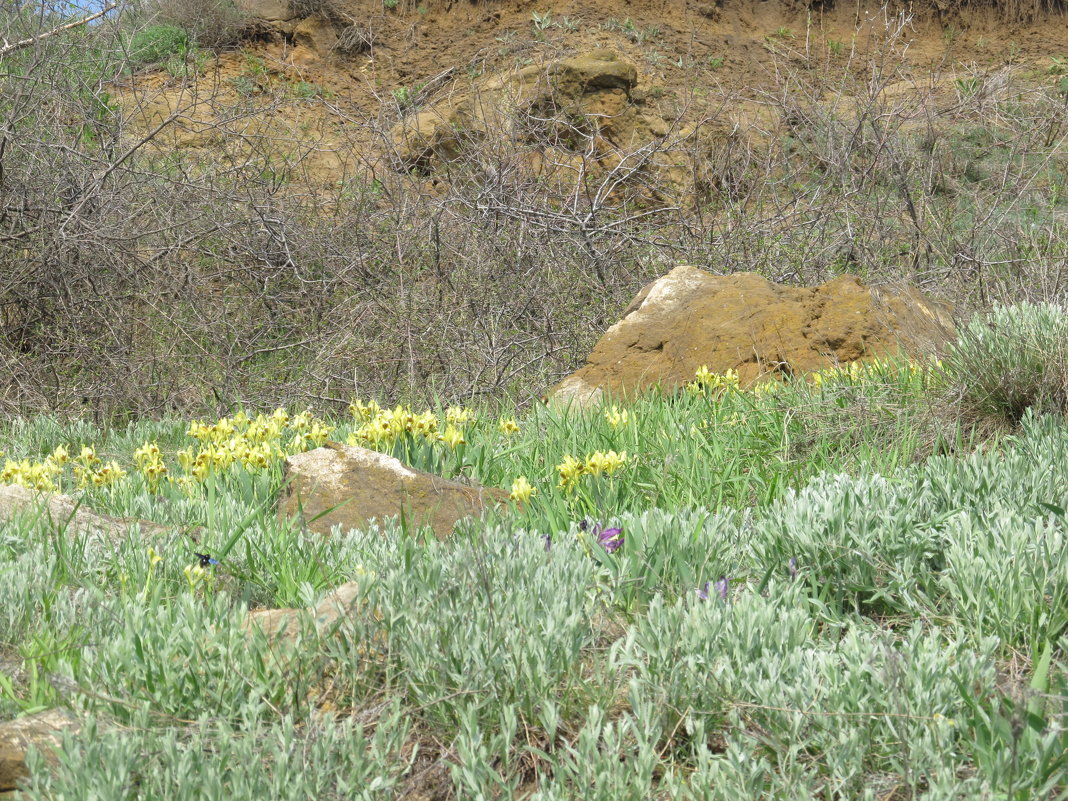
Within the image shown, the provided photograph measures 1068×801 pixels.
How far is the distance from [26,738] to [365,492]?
76.6 inches

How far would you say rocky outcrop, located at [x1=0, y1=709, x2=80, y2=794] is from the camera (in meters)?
1.85

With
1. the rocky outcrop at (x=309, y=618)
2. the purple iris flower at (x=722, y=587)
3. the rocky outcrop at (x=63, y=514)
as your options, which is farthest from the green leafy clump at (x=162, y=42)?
the purple iris flower at (x=722, y=587)

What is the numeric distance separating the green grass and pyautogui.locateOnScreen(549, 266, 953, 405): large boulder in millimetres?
2530

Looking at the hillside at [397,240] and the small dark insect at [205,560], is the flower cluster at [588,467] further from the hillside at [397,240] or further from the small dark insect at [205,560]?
the hillside at [397,240]

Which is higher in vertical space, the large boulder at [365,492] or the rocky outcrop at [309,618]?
the rocky outcrop at [309,618]

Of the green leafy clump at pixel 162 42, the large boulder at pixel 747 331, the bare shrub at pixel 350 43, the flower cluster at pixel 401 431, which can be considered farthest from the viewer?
the bare shrub at pixel 350 43

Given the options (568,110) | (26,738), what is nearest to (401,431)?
(26,738)

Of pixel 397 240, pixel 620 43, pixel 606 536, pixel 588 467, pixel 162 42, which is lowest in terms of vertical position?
pixel 397 240

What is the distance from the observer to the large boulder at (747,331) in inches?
236

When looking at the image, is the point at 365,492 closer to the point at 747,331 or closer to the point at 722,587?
the point at 722,587

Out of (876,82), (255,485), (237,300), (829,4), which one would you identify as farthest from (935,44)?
(255,485)

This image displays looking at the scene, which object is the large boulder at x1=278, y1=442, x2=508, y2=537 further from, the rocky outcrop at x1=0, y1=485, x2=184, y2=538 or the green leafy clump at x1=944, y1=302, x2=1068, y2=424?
the green leafy clump at x1=944, y1=302, x2=1068, y2=424

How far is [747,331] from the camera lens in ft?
20.5

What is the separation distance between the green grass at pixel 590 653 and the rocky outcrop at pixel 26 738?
0.05 metres
